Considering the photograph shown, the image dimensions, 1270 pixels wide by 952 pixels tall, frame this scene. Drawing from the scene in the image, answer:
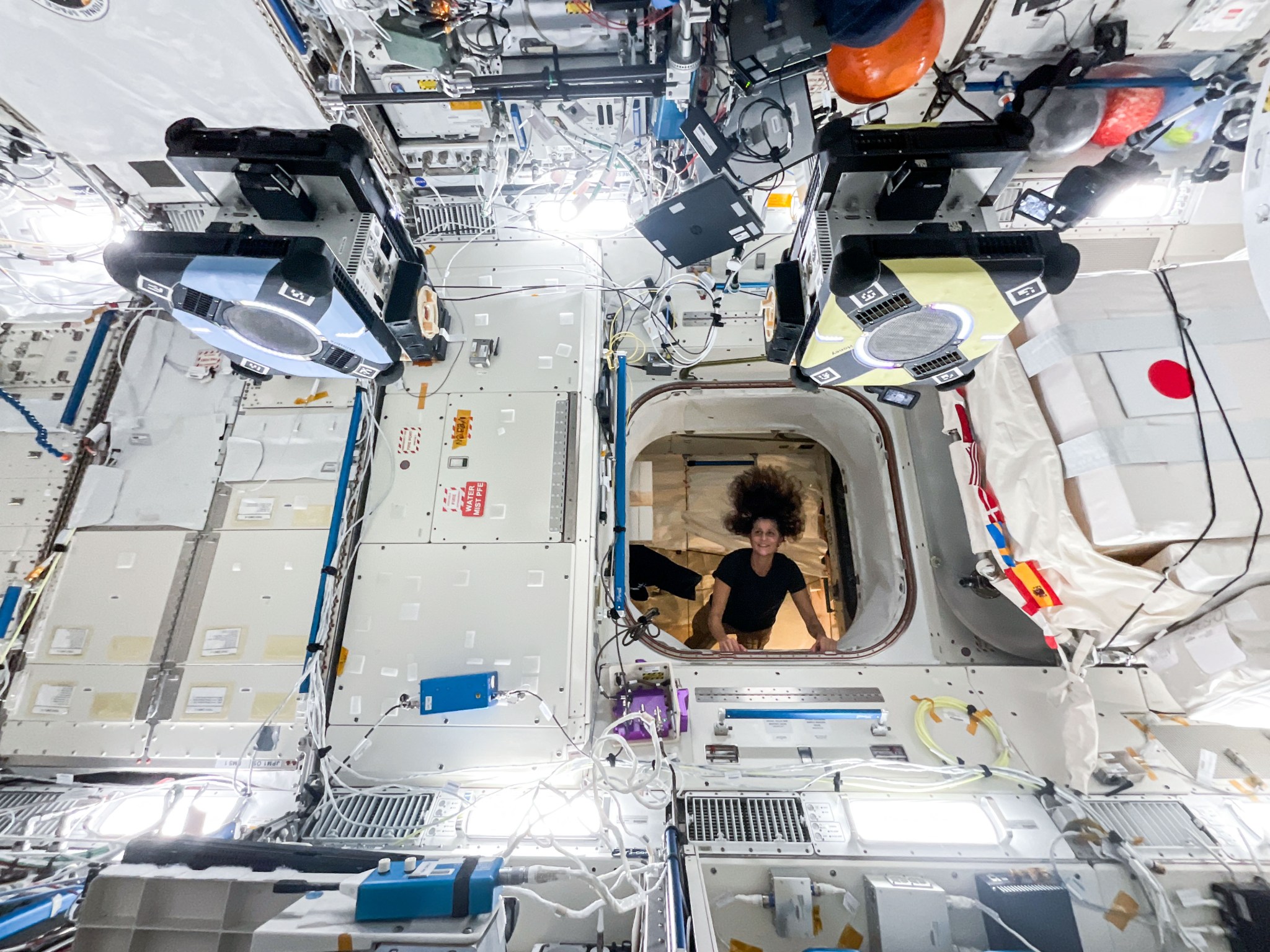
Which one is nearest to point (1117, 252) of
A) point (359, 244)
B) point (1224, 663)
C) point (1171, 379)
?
point (1171, 379)

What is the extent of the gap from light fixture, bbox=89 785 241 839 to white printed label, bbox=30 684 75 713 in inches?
28.2

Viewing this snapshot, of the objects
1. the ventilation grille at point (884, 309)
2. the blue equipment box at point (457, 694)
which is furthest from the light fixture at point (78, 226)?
→ the ventilation grille at point (884, 309)

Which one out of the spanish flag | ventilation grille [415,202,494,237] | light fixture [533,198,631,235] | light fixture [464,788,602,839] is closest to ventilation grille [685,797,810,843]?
light fixture [464,788,602,839]

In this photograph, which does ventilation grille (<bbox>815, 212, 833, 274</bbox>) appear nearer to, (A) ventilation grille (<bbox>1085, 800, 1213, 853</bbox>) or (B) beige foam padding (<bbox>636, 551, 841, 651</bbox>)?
(A) ventilation grille (<bbox>1085, 800, 1213, 853</bbox>)

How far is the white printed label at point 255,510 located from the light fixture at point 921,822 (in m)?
2.76

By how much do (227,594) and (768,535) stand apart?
323 centimetres

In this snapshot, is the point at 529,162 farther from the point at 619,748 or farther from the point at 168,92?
the point at 619,748

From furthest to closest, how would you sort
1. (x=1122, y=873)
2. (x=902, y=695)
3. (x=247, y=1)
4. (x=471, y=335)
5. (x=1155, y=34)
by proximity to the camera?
(x=471, y=335) → (x=902, y=695) → (x=1155, y=34) → (x=247, y=1) → (x=1122, y=873)

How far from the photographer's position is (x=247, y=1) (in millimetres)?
2080

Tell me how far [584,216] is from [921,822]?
323cm

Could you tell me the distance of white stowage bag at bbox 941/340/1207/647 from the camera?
1.89 metres

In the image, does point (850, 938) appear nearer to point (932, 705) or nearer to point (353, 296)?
point (932, 705)

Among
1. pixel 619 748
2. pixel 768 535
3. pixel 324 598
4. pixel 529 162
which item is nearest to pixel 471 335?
pixel 529 162

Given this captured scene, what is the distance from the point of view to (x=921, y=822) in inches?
69.8
